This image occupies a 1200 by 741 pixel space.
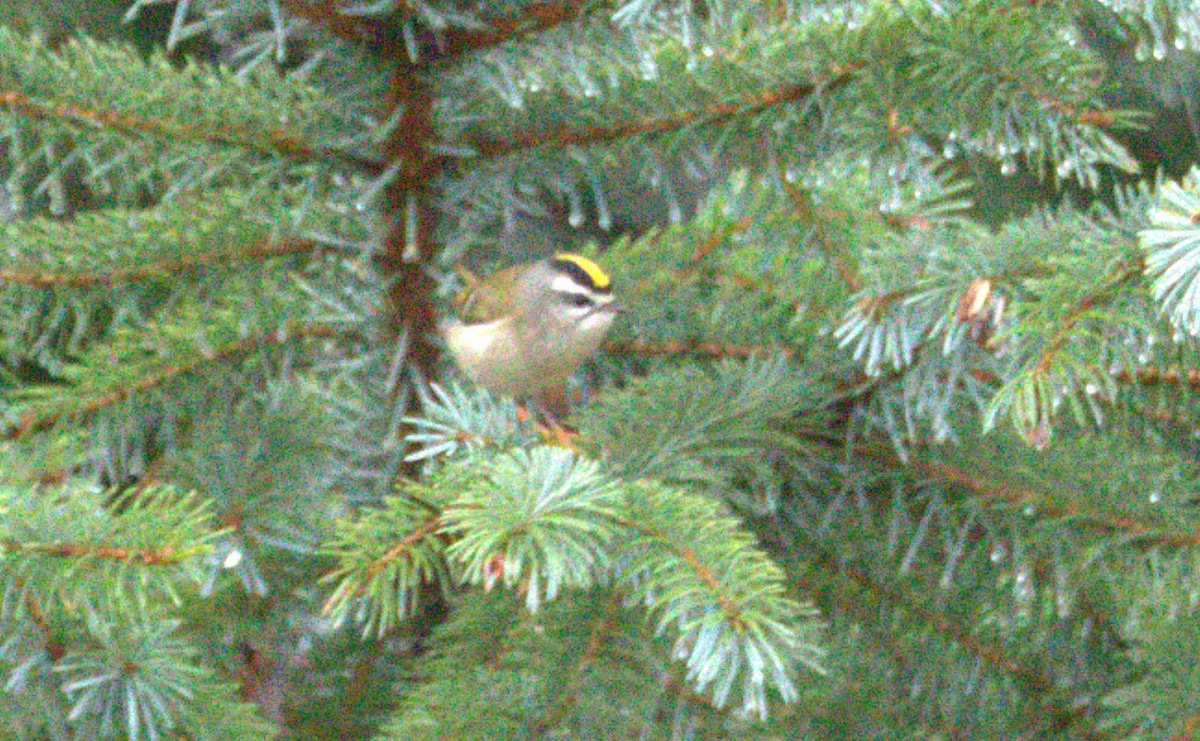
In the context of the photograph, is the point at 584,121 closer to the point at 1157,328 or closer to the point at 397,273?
the point at 397,273

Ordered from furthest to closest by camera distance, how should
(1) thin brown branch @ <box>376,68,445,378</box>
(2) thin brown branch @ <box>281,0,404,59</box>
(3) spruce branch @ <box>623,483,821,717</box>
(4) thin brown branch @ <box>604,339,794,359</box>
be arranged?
(4) thin brown branch @ <box>604,339,794,359</box>
(1) thin brown branch @ <box>376,68,445,378</box>
(2) thin brown branch @ <box>281,0,404,59</box>
(3) spruce branch @ <box>623,483,821,717</box>

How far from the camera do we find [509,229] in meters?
1.62

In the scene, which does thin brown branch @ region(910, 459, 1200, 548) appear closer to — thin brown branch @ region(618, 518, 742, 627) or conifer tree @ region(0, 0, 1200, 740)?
conifer tree @ region(0, 0, 1200, 740)

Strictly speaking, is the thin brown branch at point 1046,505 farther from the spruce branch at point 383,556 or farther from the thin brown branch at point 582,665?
the spruce branch at point 383,556

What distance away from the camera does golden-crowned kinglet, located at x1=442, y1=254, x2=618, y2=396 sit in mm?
1874

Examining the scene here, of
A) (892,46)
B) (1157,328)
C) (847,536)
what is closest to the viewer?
(1157,328)

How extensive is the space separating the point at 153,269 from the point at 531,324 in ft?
A: 1.91

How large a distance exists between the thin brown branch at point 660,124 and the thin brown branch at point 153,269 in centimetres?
26

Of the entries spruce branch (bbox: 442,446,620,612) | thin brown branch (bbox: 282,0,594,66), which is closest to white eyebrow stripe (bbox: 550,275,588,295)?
thin brown branch (bbox: 282,0,594,66)

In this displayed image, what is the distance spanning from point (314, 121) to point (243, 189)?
244 millimetres

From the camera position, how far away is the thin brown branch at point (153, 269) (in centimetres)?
156

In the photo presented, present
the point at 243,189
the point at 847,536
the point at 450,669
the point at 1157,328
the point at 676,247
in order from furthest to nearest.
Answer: the point at 676,247 → the point at 243,189 → the point at 847,536 → the point at 450,669 → the point at 1157,328

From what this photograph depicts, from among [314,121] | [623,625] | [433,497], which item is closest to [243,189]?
[314,121]

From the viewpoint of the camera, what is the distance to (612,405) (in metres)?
1.59
